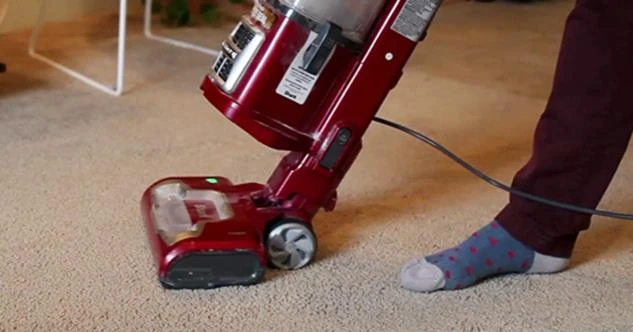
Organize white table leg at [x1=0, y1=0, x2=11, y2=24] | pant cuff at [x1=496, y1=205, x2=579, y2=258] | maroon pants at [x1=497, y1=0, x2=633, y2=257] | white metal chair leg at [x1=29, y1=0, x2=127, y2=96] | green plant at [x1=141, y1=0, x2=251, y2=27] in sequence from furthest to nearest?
green plant at [x1=141, y1=0, x2=251, y2=27] → white table leg at [x1=0, y1=0, x2=11, y2=24] → white metal chair leg at [x1=29, y1=0, x2=127, y2=96] → pant cuff at [x1=496, y1=205, x2=579, y2=258] → maroon pants at [x1=497, y1=0, x2=633, y2=257]

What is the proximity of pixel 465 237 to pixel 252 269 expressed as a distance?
35cm

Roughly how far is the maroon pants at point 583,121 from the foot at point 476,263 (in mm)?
37

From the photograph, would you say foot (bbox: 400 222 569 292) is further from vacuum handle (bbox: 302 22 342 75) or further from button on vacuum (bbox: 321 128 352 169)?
vacuum handle (bbox: 302 22 342 75)

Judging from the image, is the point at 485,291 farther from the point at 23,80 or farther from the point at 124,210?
the point at 23,80

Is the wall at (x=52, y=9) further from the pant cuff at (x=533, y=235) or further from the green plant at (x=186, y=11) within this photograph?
the pant cuff at (x=533, y=235)

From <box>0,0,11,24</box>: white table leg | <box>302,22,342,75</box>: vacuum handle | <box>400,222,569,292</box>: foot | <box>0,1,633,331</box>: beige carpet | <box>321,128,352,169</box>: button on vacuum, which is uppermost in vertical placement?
<box>302,22,342,75</box>: vacuum handle

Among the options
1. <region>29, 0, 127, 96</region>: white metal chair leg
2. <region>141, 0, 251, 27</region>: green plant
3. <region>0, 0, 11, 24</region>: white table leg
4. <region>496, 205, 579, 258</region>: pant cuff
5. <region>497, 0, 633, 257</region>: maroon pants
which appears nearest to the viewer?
<region>497, 0, 633, 257</region>: maroon pants

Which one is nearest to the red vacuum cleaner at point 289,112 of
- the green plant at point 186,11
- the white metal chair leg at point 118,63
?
the white metal chair leg at point 118,63

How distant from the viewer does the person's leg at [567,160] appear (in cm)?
109

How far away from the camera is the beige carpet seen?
1102mm

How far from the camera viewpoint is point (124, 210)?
1.35m

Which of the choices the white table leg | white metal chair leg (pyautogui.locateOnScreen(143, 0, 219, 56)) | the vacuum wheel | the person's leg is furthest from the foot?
the white table leg

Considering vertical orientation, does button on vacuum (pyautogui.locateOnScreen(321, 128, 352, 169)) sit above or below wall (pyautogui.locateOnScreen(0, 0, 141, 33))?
above

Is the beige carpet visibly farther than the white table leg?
No
